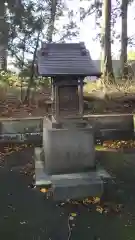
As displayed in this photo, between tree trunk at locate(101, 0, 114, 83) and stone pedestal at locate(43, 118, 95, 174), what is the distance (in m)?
8.93

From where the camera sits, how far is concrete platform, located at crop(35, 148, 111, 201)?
19.9 feet

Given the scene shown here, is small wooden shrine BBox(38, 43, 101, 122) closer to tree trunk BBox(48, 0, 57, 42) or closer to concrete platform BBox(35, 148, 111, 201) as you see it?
concrete platform BBox(35, 148, 111, 201)

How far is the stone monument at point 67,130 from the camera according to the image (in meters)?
6.64

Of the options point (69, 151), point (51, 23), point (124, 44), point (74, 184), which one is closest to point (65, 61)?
point (69, 151)

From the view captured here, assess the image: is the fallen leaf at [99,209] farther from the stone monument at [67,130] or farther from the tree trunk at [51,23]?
the tree trunk at [51,23]

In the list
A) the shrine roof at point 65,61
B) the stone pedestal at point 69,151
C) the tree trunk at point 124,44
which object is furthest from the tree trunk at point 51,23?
the stone pedestal at point 69,151

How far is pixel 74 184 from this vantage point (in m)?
6.21

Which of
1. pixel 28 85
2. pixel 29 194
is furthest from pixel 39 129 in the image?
pixel 29 194

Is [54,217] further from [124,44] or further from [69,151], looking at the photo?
[124,44]

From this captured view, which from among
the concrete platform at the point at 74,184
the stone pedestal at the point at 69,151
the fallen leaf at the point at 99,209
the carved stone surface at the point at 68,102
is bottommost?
the fallen leaf at the point at 99,209

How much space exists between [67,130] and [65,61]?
160cm

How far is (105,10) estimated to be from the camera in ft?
48.4

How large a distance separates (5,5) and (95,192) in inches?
393

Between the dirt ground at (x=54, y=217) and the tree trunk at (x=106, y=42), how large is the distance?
924 centimetres
